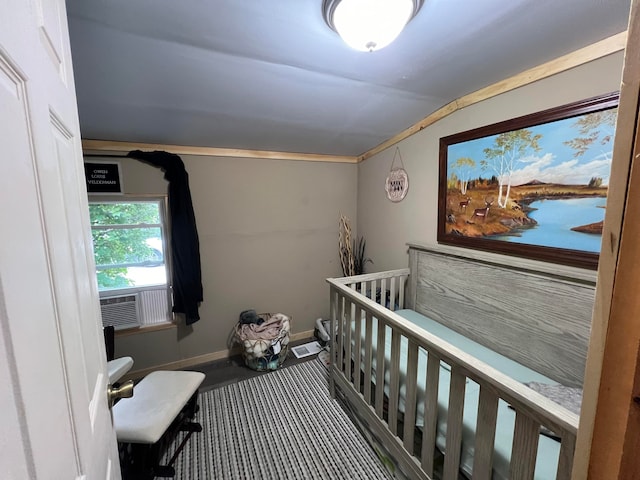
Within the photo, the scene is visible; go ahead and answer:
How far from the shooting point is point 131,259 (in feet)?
7.62

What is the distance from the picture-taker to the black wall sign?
2.08 meters

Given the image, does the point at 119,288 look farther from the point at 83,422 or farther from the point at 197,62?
the point at 83,422

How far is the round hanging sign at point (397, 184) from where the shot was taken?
246 centimetres

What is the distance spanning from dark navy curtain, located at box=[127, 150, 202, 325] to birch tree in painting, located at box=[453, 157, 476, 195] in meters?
2.19

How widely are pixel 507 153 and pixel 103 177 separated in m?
2.92

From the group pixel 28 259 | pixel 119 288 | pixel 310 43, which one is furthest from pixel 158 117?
pixel 28 259

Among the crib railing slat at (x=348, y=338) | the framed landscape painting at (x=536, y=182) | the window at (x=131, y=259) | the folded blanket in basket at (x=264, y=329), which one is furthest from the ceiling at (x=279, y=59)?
the folded blanket in basket at (x=264, y=329)

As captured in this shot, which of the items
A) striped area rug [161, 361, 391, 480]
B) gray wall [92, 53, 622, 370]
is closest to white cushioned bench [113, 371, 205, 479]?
striped area rug [161, 361, 391, 480]

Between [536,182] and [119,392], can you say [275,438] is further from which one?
[536,182]

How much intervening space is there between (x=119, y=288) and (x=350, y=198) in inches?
95.9

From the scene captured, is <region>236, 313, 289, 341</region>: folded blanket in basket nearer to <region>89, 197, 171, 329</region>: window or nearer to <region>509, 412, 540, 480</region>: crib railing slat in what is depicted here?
<region>89, 197, 171, 329</region>: window

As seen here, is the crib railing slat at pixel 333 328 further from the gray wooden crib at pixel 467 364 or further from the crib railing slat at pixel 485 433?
the crib railing slat at pixel 485 433

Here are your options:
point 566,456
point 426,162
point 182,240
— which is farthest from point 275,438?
point 426,162

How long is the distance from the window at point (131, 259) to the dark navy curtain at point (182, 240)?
15 cm
